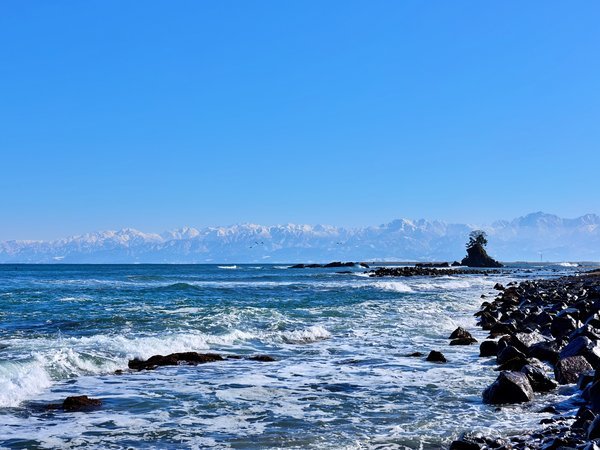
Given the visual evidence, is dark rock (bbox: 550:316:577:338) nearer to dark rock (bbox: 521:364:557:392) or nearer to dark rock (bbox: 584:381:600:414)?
dark rock (bbox: 521:364:557:392)

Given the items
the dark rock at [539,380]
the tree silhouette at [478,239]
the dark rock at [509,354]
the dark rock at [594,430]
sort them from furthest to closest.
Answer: the tree silhouette at [478,239] → the dark rock at [509,354] → the dark rock at [539,380] → the dark rock at [594,430]

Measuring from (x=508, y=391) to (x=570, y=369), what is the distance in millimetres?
2365

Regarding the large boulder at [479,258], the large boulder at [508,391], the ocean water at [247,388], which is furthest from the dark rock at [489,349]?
the large boulder at [479,258]

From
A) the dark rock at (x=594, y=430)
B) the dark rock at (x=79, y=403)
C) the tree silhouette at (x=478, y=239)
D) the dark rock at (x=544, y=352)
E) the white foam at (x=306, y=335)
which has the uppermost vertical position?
the tree silhouette at (x=478, y=239)

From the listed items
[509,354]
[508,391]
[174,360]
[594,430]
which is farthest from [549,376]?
[174,360]

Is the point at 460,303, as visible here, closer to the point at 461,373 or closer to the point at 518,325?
the point at 518,325

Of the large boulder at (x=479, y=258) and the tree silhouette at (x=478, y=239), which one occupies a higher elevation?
the tree silhouette at (x=478, y=239)

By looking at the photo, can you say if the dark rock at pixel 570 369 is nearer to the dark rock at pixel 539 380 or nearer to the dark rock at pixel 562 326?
the dark rock at pixel 539 380

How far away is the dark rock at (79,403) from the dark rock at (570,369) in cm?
865

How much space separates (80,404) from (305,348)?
8.12 m

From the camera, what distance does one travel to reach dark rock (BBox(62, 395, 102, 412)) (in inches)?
389

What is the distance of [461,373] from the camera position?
13.1 metres

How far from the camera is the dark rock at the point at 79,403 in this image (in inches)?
389

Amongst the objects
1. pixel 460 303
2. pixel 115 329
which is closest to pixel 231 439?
pixel 115 329
